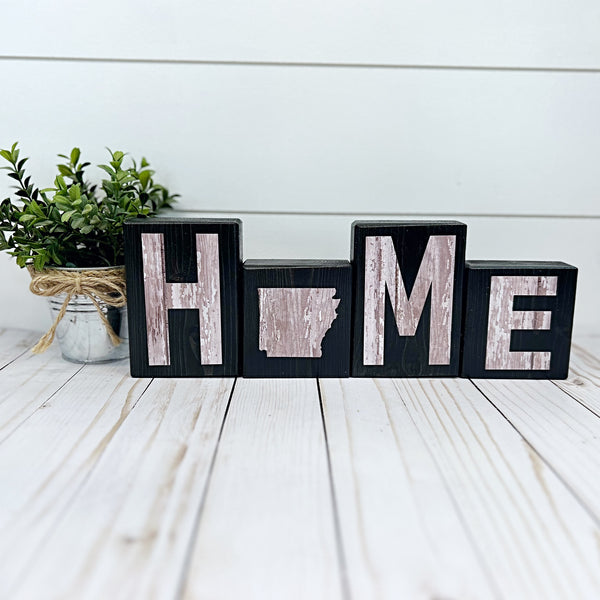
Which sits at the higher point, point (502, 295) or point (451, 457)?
point (502, 295)

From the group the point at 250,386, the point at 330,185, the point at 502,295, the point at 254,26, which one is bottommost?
the point at 250,386

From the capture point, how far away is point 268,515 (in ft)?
1.68

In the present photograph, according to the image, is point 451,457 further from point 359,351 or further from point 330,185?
point 330,185

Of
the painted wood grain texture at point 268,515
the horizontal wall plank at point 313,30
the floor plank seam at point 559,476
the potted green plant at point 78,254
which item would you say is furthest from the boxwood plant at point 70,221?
the floor plank seam at point 559,476

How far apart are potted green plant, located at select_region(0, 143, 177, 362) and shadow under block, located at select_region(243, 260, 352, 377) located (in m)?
0.22

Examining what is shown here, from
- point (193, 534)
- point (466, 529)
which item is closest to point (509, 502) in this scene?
point (466, 529)

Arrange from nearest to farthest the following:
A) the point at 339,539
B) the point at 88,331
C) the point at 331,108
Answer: the point at 339,539 < the point at 88,331 < the point at 331,108

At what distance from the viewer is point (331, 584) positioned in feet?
1.40

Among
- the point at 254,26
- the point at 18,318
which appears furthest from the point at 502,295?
the point at 18,318

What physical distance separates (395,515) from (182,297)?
1.50 ft

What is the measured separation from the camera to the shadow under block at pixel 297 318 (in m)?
0.84

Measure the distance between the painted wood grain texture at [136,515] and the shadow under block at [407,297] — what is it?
0.86ft

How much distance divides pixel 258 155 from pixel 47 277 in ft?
1.38

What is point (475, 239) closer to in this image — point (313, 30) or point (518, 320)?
point (518, 320)
